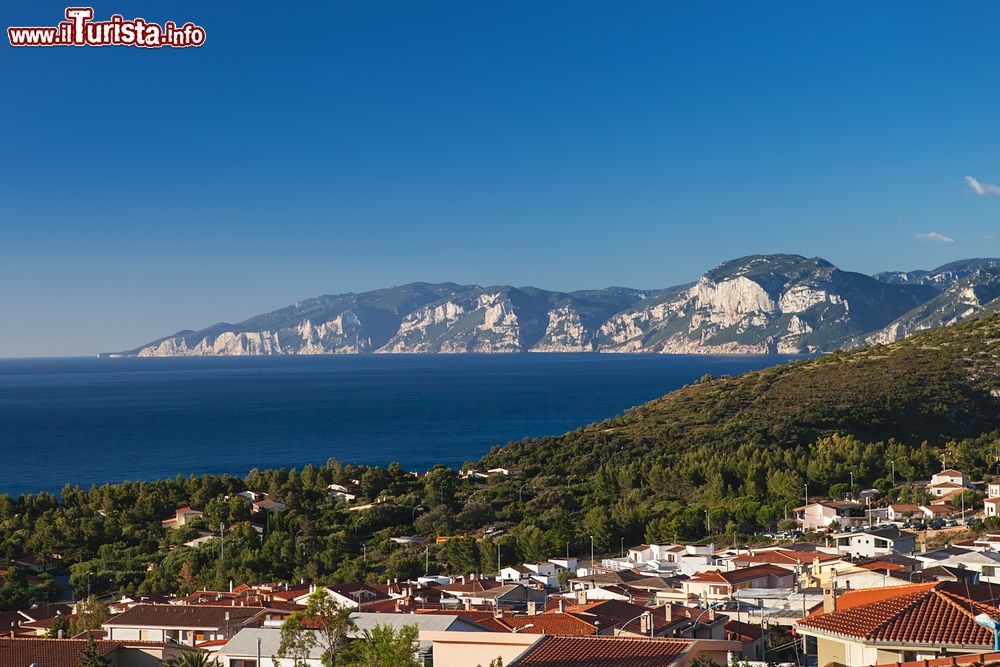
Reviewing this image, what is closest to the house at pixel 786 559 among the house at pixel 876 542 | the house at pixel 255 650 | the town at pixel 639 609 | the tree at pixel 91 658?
the town at pixel 639 609

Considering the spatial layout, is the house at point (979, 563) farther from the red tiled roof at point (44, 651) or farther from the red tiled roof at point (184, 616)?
the red tiled roof at point (44, 651)

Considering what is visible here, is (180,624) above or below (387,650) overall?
below

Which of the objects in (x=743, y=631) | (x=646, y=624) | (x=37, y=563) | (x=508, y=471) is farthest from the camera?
(x=508, y=471)

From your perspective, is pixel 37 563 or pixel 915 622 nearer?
pixel 915 622

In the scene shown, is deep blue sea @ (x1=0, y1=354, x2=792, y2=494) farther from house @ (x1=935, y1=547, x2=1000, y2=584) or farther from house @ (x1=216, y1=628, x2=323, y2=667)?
house @ (x1=216, y1=628, x2=323, y2=667)

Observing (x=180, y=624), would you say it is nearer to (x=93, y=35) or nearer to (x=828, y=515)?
(x=93, y=35)

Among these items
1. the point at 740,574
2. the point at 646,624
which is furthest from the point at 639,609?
the point at 740,574
